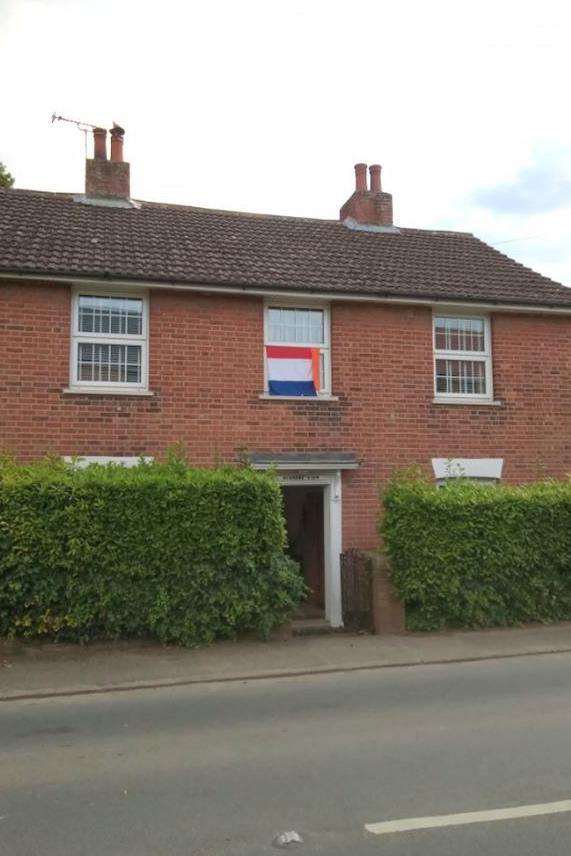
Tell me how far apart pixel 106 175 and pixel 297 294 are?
5147 millimetres

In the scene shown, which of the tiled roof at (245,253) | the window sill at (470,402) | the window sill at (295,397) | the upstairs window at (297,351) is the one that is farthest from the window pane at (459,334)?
the window sill at (295,397)

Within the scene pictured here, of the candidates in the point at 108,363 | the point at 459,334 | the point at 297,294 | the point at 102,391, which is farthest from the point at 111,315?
the point at 459,334

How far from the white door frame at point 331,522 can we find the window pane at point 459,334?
321 cm

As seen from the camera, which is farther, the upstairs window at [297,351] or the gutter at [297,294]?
the upstairs window at [297,351]

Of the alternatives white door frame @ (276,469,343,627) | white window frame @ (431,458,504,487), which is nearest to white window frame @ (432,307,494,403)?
white window frame @ (431,458,504,487)

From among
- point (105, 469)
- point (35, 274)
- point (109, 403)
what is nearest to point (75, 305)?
point (35, 274)

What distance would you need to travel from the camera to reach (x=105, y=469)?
30.3 feet

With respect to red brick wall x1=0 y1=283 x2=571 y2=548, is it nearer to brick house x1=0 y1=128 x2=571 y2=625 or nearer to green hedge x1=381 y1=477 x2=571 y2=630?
brick house x1=0 y1=128 x2=571 y2=625

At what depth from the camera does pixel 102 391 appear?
1116 centimetres

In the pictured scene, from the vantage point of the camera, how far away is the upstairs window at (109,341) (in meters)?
11.4

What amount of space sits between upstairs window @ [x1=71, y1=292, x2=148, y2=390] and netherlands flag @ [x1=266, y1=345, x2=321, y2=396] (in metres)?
2.10

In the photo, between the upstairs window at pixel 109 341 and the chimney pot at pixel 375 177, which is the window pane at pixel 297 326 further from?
the chimney pot at pixel 375 177

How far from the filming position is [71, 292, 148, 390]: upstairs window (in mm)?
11352

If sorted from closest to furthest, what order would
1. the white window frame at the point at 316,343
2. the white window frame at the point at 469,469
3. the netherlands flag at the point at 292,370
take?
the netherlands flag at the point at 292,370
the white window frame at the point at 316,343
the white window frame at the point at 469,469
